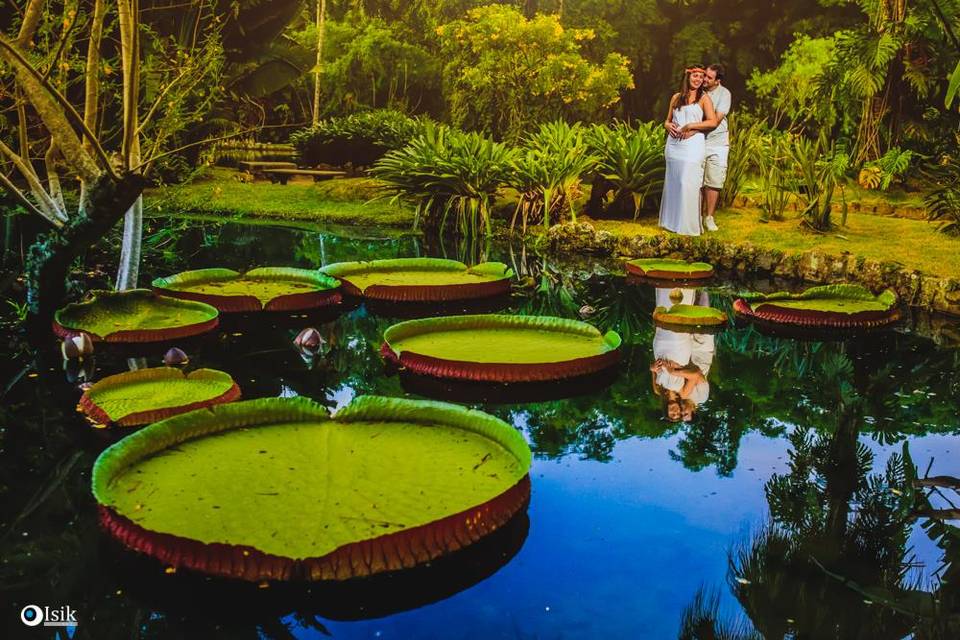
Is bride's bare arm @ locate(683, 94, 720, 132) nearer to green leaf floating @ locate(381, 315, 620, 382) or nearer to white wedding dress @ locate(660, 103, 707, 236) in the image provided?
white wedding dress @ locate(660, 103, 707, 236)

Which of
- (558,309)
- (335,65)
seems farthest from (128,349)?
(335,65)

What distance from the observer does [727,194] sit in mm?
10023

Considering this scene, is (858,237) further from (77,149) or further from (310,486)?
(310,486)

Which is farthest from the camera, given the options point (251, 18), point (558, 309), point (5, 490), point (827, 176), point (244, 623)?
point (251, 18)

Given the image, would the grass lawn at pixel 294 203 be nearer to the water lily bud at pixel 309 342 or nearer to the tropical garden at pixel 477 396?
the tropical garden at pixel 477 396

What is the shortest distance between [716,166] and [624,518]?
6755mm

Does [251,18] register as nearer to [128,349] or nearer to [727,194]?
[727,194]

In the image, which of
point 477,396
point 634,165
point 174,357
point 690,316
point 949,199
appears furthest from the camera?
point 634,165

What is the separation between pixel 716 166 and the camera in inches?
356

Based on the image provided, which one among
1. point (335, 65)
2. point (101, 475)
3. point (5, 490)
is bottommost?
point (5, 490)

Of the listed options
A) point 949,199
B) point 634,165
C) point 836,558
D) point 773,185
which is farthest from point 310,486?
point 634,165

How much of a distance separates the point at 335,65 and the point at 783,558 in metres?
20.5

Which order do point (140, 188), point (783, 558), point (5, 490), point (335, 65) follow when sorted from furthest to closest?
point (335, 65) → point (140, 188) → point (5, 490) → point (783, 558)

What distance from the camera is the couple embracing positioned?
8607mm
